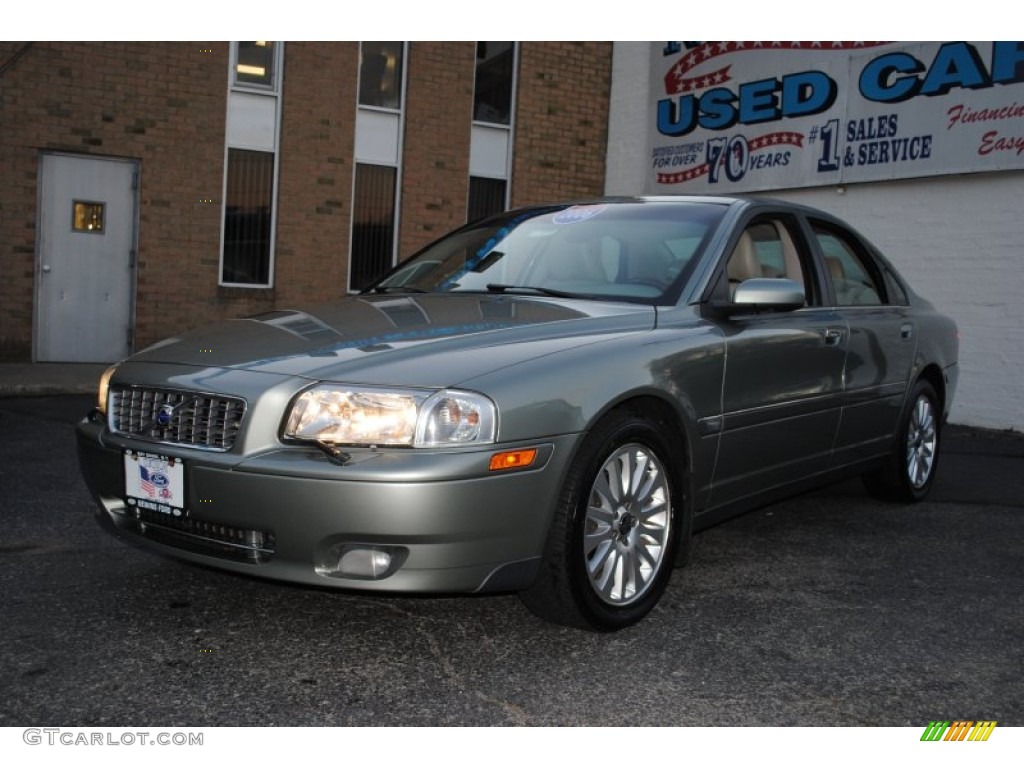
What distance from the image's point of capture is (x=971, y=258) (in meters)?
10.9

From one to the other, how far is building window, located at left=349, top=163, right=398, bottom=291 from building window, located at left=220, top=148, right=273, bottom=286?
1.19 metres

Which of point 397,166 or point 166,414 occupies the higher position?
point 397,166

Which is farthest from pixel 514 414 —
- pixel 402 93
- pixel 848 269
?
pixel 402 93

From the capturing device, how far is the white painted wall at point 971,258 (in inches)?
416

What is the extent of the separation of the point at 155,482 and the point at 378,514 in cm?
82

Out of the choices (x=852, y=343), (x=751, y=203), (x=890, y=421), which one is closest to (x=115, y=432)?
(x=751, y=203)

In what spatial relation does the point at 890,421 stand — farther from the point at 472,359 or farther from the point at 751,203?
the point at 472,359

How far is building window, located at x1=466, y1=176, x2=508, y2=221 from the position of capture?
50.8 ft

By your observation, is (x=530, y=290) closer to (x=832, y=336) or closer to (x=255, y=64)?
(x=832, y=336)

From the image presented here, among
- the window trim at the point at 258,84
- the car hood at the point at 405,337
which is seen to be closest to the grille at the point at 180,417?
the car hood at the point at 405,337

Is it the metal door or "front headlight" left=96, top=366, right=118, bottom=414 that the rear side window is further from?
the metal door

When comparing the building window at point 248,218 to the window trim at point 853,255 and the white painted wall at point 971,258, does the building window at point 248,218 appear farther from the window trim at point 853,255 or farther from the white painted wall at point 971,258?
the window trim at point 853,255

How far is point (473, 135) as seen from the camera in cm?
1537

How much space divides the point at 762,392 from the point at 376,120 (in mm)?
11159
